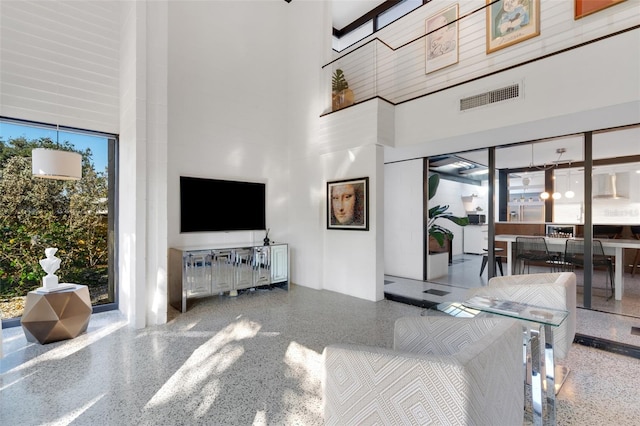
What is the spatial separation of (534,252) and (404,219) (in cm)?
232

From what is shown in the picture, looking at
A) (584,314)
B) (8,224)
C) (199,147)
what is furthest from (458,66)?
(8,224)

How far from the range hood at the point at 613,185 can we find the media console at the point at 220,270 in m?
5.24

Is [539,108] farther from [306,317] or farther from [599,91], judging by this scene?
[306,317]

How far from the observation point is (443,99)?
14.7 feet

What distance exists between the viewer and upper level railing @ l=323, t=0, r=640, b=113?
4297 mm

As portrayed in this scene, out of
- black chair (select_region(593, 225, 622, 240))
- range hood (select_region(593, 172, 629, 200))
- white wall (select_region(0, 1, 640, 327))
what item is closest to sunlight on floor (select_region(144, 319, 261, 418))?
white wall (select_region(0, 1, 640, 327))

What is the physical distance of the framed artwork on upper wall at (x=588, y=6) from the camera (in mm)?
4104

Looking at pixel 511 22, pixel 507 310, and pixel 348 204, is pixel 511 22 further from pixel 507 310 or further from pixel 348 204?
pixel 507 310

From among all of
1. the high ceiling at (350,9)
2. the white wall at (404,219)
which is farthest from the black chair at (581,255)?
the high ceiling at (350,9)

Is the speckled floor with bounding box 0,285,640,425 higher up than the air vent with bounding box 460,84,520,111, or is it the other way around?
the air vent with bounding box 460,84,520,111

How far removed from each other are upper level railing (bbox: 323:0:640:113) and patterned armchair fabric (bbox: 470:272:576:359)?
8.80 feet

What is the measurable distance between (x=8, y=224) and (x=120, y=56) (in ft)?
8.45

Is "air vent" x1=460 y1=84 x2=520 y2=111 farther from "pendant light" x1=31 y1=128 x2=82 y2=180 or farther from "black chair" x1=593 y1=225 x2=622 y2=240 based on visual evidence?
"pendant light" x1=31 y1=128 x2=82 y2=180

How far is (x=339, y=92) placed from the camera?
585cm
